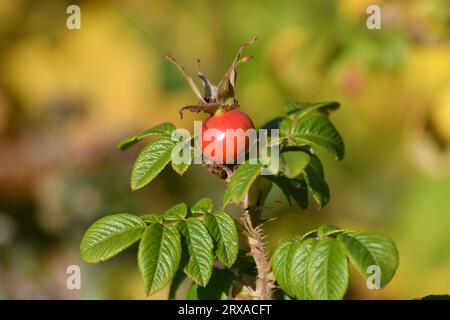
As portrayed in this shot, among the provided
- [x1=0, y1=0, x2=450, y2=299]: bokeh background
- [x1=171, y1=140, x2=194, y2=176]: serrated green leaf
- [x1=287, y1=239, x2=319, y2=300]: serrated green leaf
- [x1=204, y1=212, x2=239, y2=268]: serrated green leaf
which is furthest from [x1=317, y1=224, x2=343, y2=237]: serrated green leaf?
[x1=0, y1=0, x2=450, y2=299]: bokeh background

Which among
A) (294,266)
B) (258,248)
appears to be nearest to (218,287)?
(258,248)

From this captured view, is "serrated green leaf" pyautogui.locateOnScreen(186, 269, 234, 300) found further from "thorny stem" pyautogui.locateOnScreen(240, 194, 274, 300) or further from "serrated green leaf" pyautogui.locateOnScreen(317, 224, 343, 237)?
"serrated green leaf" pyautogui.locateOnScreen(317, 224, 343, 237)

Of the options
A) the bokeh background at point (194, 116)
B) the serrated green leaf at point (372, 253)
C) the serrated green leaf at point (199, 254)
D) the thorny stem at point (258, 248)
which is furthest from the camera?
the bokeh background at point (194, 116)

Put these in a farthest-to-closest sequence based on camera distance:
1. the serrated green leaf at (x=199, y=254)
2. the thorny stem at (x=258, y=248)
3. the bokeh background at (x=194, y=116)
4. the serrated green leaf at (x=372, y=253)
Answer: the bokeh background at (x=194, y=116) → the thorny stem at (x=258, y=248) → the serrated green leaf at (x=199, y=254) → the serrated green leaf at (x=372, y=253)

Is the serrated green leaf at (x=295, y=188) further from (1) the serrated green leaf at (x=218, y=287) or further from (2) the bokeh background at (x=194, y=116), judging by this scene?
(2) the bokeh background at (x=194, y=116)

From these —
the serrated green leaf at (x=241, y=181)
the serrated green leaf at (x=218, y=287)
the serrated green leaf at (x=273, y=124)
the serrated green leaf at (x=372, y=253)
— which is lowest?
the serrated green leaf at (x=218, y=287)

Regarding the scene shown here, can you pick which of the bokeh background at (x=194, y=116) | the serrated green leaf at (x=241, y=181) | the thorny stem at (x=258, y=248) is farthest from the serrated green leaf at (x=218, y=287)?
the bokeh background at (x=194, y=116)
